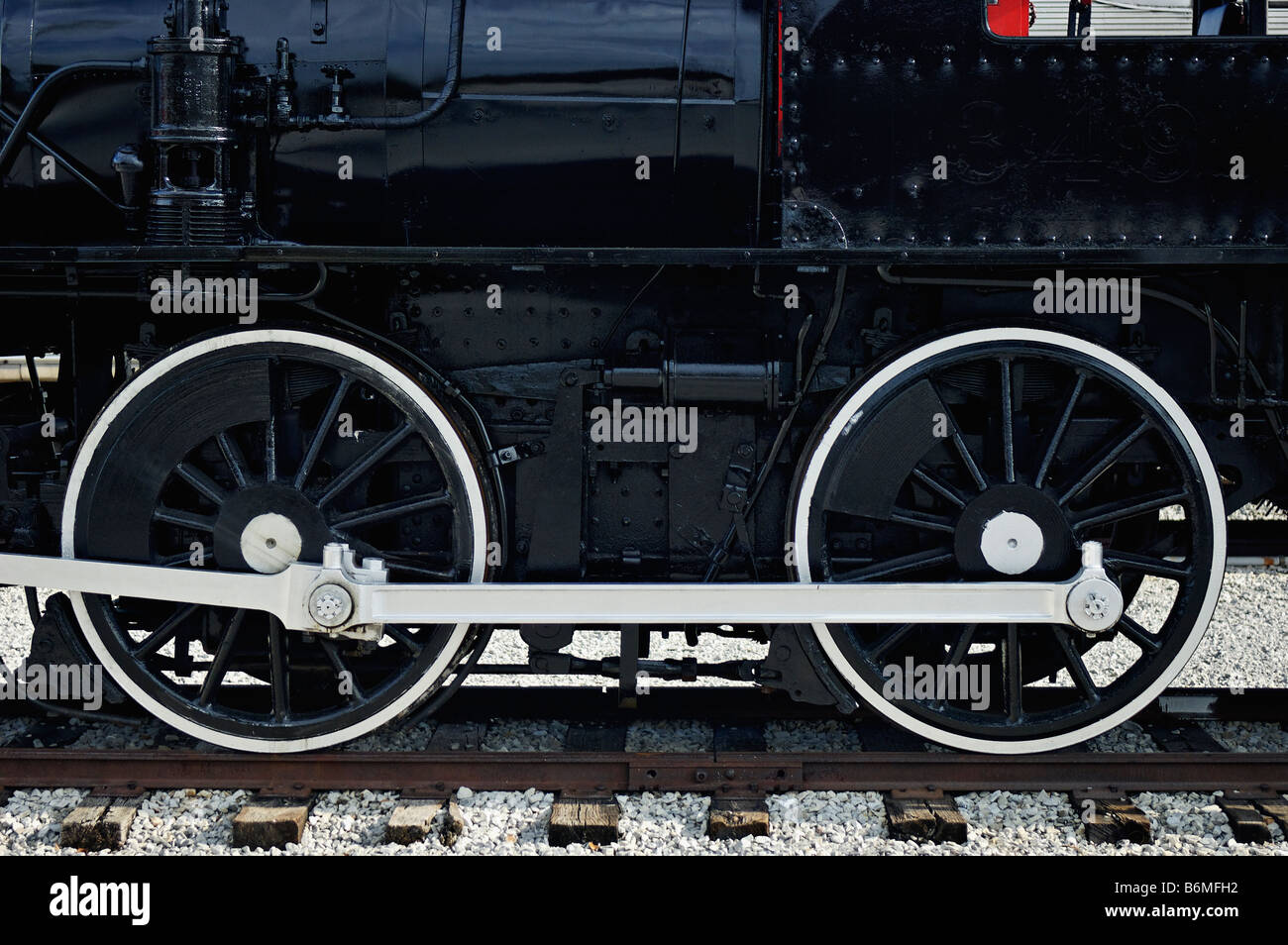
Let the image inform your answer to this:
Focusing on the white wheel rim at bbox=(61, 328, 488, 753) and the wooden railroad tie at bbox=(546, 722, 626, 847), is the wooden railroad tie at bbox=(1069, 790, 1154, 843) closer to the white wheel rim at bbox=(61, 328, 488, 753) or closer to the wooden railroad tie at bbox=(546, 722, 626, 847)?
the wooden railroad tie at bbox=(546, 722, 626, 847)

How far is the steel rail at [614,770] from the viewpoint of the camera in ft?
14.2

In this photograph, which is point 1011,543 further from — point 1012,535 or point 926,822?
point 926,822

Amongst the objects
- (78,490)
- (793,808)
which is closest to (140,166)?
(78,490)

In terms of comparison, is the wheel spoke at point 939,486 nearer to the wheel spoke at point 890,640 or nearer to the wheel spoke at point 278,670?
the wheel spoke at point 890,640

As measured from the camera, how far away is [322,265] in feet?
13.5

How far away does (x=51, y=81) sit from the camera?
410 centimetres

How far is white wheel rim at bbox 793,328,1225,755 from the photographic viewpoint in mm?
4203

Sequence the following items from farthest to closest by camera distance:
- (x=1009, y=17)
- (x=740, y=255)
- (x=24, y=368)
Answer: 1. (x=24, y=368)
2. (x=1009, y=17)
3. (x=740, y=255)

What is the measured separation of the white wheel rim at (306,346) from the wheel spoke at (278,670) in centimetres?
11

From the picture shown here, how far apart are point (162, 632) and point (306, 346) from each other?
1143mm

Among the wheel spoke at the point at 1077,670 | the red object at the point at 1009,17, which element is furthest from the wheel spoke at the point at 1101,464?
the red object at the point at 1009,17

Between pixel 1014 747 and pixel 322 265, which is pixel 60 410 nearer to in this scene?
pixel 322 265

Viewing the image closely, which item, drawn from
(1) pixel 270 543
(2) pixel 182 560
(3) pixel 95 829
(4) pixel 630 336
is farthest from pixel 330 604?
(4) pixel 630 336

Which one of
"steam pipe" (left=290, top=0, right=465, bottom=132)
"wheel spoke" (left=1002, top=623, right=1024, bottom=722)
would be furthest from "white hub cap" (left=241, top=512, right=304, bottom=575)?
"wheel spoke" (left=1002, top=623, right=1024, bottom=722)
